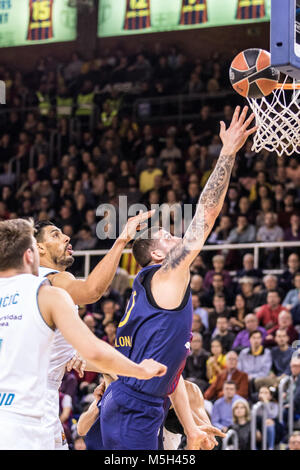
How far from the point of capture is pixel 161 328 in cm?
489

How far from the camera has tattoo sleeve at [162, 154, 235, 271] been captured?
485 cm

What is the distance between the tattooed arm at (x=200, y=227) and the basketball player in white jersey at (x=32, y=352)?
100cm

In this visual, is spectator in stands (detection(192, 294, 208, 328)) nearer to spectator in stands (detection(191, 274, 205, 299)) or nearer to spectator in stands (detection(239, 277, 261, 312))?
spectator in stands (detection(191, 274, 205, 299))

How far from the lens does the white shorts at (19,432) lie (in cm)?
384

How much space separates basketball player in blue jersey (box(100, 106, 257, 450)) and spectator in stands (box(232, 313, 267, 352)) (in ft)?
19.6

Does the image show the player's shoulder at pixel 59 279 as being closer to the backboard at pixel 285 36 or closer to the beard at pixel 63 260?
the beard at pixel 63 260

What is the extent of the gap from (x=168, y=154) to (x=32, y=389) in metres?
12.3

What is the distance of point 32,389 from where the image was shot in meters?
3.91

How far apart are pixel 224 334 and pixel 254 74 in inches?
242

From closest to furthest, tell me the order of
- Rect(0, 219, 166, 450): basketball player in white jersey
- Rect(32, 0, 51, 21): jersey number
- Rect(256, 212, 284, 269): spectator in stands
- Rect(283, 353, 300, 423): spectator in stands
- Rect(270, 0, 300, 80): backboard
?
Rect(0, 219, 166, 450): basketball player in white jersey
Rect(270, 0, 300, 80): backboard
Rect(283, 353, 300, 423): spectator in stands
Rect(256, 212, 284, 269): spectator in stands
Rect(32, 0, 51, 21): jersey number

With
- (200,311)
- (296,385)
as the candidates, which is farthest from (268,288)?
(296,385)

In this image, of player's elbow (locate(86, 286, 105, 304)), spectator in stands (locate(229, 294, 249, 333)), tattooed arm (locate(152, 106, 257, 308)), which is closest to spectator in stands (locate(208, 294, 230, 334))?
spectator in stands (locate(229, 294, 249, 333))

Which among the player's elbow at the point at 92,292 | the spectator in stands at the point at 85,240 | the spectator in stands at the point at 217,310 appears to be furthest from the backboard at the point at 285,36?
the spectator in stands at the point at 85,240
